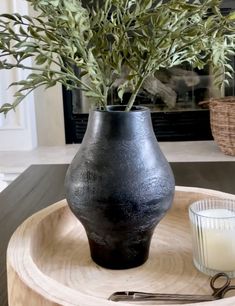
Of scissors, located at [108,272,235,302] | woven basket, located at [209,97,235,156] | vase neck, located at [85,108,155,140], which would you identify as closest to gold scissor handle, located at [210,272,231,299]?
scissors, located at [108,272,235,302]

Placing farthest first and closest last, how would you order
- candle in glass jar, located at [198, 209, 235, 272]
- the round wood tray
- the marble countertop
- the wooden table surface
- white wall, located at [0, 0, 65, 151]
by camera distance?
white wall, located at [0, 0, 65, 151] < the marble countertop < the wooden table surface < candle in glass jar, located at [198, 209, 235, 272] < the round wood tray

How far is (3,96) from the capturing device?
8.09ft

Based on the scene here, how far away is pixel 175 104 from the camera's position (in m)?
2.65

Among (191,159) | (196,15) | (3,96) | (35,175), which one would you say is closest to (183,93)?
(191,159)

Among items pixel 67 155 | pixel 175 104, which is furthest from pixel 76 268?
pixel 175 104

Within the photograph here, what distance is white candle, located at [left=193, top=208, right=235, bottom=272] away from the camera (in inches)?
26.9

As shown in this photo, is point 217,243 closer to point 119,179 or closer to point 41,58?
point 119,179

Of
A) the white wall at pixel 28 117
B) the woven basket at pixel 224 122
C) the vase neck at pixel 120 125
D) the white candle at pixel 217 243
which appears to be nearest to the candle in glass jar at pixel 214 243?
the white candle at pixel 217 243

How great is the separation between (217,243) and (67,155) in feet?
5.81

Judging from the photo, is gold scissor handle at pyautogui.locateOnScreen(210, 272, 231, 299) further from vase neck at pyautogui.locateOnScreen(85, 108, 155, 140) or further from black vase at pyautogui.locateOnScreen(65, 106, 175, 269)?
vase neck at pyautogui.locateOnScreen(85, 108, 155, 140)

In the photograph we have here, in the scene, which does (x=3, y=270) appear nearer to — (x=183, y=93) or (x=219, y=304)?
(x=219, y=304)

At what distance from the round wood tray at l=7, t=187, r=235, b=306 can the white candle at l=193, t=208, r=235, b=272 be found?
0.09 feet

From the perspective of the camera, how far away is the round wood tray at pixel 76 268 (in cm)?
55

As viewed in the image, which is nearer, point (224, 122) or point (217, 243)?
Result: point (217, 243)
